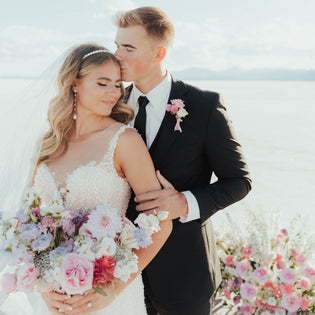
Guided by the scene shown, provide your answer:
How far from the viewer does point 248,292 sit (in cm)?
347

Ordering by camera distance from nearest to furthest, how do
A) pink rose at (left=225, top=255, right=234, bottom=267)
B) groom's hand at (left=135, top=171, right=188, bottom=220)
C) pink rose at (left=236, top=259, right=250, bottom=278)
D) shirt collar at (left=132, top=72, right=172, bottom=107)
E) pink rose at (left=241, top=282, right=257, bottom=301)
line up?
groom's hand at (left=135, top=171, right=188, bottom=220)
shirt collar at (left=132, top=72, right=172, bottom=107)
pink rose at (left=241, top=282, right=257, bottom=301)
pink rose at (left=236, top=259, right=250, bottom=278)
pink rose at (left=225, top=255, right=234, bottom=267)

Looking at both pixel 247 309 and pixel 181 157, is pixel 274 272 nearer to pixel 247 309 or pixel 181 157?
pixel 247 309

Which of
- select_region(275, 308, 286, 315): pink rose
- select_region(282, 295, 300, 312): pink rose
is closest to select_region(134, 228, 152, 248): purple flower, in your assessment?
select_region(282, 295, 300, 312): pink rose

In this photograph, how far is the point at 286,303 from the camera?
10.8 feet

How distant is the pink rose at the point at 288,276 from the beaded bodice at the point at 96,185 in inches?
72.9

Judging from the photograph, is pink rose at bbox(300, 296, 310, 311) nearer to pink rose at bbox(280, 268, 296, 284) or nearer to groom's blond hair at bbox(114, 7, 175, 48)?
pink rose at bbox(280, 268, 296, 284)

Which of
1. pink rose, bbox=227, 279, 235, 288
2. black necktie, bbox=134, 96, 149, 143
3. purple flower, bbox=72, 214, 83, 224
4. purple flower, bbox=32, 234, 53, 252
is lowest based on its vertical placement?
pink rose, bbox=227, 279, 235, 288

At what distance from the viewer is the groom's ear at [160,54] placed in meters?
2.60

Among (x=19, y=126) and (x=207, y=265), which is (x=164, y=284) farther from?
(x=19, y=126)

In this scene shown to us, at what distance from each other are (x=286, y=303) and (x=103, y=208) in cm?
229

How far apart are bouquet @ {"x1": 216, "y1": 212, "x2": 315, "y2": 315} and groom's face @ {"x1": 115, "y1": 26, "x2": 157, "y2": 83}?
6.15 ft

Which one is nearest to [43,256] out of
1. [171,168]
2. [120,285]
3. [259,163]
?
[120,285]

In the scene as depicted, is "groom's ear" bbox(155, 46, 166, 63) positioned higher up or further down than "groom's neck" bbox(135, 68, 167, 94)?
higher up

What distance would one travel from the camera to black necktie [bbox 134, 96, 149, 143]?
8.01ft
